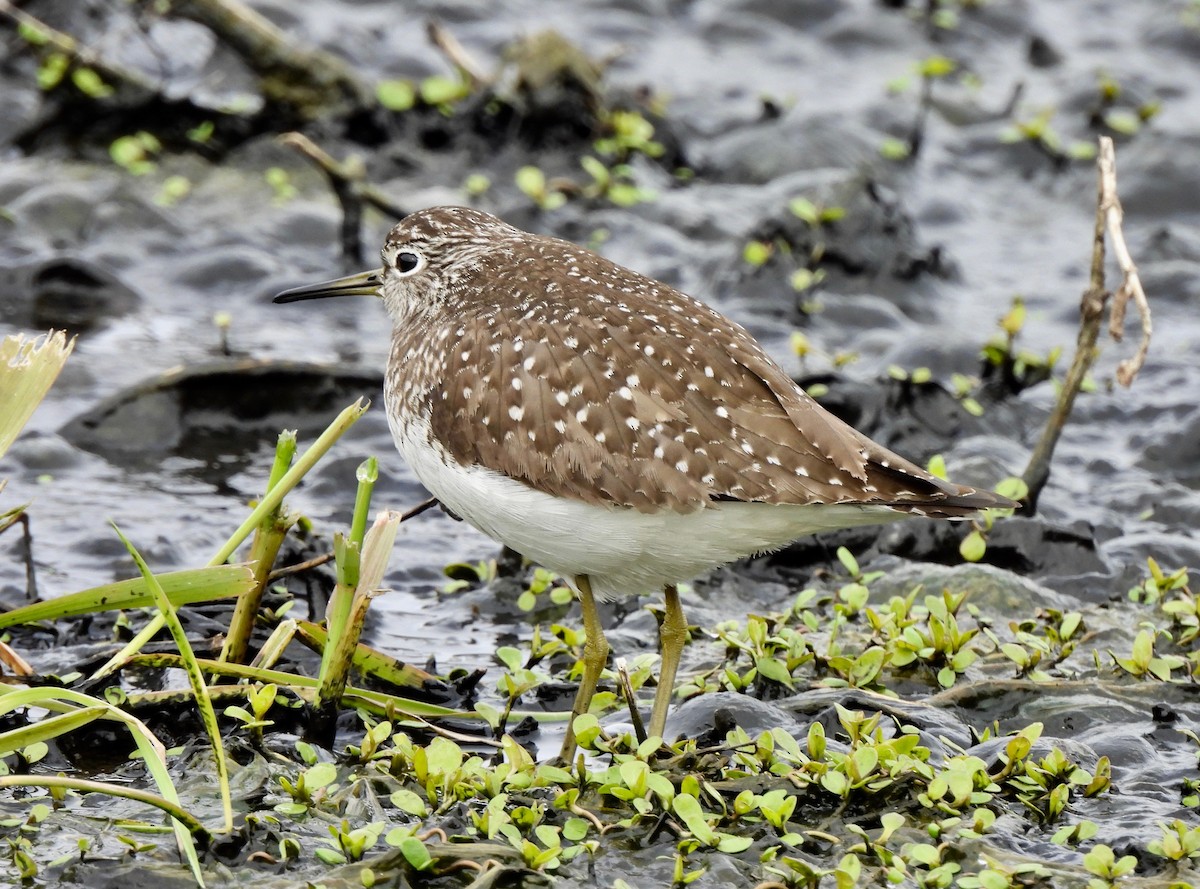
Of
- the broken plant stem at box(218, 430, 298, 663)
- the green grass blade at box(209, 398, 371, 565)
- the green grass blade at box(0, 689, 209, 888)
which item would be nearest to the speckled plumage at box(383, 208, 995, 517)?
the green grass blade at box(209, 398, 371, 565)

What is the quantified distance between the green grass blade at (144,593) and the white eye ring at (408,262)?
6.36 ft

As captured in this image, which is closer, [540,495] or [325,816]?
[325,816]

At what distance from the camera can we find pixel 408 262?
6.74 m

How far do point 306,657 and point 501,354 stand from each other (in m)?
1.55

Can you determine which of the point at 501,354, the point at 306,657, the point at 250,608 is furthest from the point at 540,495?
the point at 306,657

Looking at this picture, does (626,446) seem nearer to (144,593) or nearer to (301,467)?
(301,467)

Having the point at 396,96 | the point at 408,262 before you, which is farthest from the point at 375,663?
the point at 396,96

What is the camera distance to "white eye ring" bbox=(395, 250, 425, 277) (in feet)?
21.7

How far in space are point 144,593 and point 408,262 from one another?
222cm

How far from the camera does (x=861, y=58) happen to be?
14.9 meters

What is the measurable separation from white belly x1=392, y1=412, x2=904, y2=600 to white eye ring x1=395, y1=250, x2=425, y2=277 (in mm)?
1409

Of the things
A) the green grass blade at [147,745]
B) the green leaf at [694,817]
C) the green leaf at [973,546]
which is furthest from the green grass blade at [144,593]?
the green leaf at [973,546]

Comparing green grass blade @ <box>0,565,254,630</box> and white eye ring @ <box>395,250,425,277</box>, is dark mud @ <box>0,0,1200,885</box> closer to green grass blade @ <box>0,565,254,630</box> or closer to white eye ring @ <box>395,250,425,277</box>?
white eye ring @ <box>395,250,425,277</box>

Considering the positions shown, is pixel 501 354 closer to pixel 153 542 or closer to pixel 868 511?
pixel 868 511
